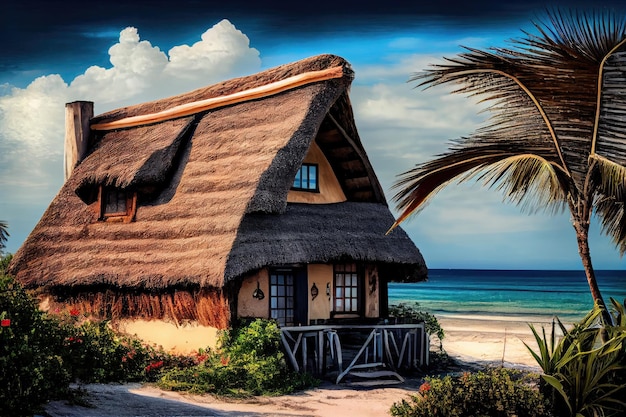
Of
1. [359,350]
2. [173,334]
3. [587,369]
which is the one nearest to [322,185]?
[359,350]

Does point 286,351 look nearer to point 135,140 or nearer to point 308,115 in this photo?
point 308,115

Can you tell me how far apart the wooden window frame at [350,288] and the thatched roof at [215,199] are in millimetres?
949

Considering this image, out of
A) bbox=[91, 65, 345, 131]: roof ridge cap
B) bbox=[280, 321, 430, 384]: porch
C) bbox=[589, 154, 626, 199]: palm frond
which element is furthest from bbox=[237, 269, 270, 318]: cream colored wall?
bbox=[589, 154, 626, 199]: palm frond

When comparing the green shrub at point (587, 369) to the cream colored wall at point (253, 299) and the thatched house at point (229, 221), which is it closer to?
the thatched house at point (229, 221)

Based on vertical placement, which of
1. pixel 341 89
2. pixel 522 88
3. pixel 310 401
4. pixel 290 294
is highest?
pixel 341 89

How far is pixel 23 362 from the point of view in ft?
31.3

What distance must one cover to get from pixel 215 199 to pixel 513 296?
53.7 meters

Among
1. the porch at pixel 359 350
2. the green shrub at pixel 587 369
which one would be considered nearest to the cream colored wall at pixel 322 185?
the porch at pixel 359 350

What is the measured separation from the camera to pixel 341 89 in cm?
1706

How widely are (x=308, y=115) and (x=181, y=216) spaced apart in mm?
3331

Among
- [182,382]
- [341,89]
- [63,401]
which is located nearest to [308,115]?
[341,89]

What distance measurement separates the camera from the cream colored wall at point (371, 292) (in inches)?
725

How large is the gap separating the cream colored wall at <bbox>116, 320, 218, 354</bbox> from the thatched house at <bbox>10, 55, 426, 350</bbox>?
3cm

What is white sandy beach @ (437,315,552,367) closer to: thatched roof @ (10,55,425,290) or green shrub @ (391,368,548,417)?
thatched roof @ (10,55,425,290)
